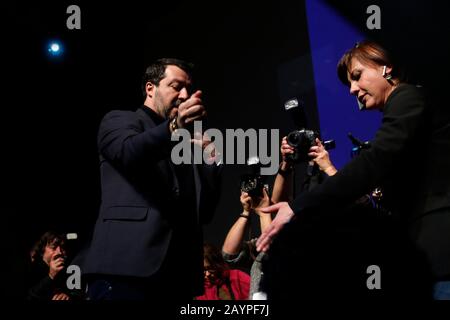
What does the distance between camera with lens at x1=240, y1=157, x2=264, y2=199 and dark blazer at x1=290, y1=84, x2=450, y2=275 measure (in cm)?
77

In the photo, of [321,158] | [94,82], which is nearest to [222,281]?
[321,158]

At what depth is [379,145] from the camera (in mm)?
1137

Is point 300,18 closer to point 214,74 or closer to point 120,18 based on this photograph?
point 214,74

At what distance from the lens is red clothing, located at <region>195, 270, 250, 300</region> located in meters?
2.21

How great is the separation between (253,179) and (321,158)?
1.05ft

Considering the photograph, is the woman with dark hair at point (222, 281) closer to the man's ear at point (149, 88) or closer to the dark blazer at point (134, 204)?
the dark blazer at point (134, 204)

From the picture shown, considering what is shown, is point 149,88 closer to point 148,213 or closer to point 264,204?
point 148,213

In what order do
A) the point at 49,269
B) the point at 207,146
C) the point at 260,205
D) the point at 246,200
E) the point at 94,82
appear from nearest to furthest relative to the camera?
the point at 207,146, the point at 260,205, the point at 246,200, the point at 49,269, the point at 94,82

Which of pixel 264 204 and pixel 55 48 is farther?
pixel 55 48

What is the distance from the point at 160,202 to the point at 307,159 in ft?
2.41

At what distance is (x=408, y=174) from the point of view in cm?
116

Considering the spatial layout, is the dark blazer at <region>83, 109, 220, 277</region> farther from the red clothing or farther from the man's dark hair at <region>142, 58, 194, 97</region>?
the red clothing

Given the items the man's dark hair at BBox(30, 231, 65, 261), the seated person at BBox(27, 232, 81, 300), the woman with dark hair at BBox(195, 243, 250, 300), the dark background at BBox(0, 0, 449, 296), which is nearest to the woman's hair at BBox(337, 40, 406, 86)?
the dark background at BBox(0, 0, 449, 296)

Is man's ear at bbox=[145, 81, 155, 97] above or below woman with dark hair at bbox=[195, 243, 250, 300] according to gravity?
above
